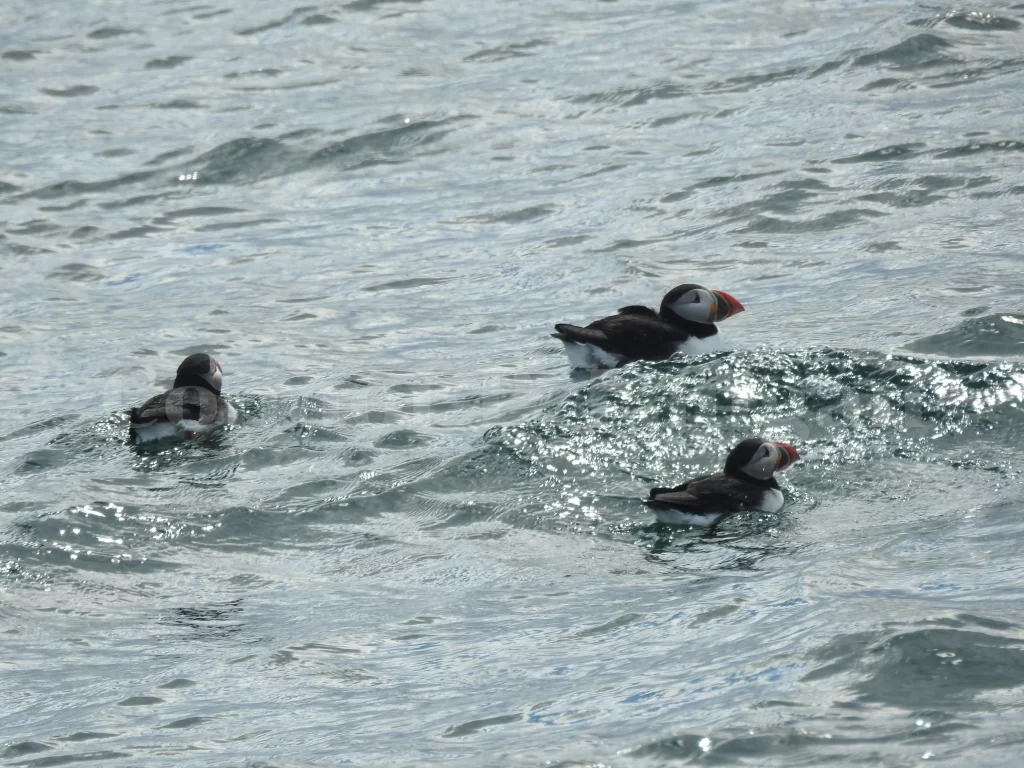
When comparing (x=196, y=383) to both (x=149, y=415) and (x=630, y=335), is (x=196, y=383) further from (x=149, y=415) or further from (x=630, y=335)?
(x=630, y=335)

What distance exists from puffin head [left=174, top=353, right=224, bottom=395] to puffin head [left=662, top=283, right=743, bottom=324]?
10.4 feet

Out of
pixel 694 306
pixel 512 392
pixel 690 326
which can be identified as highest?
pixel 694 306

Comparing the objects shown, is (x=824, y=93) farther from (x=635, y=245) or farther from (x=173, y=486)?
(x=173, y=486)

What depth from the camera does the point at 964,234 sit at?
41.8 feet

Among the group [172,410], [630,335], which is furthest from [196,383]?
[630,335]

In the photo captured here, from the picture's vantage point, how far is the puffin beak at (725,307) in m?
10.8

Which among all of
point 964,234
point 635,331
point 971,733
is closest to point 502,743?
point 971,733

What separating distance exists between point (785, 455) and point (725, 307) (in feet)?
9.52

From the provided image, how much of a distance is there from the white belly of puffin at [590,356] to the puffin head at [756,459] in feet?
7.53

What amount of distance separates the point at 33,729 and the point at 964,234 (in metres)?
9.21

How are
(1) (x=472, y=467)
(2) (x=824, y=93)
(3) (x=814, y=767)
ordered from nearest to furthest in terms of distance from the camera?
1. (3) (x=814, y=767)
2. (1) (x=472, y=467)
3. (2) (x=824, y=93)

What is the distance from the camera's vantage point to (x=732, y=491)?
782 centimetres

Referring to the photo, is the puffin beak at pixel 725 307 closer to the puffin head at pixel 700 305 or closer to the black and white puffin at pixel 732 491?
the puffin head at pixel 700 305

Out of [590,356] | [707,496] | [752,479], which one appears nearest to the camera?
[707,496]
